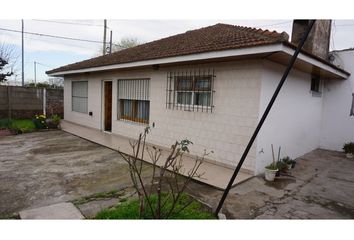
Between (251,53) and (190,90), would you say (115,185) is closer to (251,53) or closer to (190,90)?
(190,90)

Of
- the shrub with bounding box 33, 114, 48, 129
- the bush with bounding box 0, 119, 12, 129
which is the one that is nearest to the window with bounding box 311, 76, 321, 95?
the shrub with bounding box 33, 114, 48, 129

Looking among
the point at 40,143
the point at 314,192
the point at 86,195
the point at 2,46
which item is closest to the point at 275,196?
the point at 314,192

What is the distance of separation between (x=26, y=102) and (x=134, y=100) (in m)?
8.39

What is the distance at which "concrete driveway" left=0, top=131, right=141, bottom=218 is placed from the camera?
155 inches

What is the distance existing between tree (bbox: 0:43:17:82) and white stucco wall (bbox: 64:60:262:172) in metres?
9.85

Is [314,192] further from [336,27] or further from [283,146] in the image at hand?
[336,27]

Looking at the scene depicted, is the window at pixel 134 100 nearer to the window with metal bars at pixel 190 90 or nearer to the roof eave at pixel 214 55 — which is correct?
the roof eave at pixel 214 55

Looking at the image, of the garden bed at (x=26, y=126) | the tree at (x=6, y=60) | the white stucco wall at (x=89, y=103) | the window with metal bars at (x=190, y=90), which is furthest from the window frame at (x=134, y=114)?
the tree at (x=6, y=60)

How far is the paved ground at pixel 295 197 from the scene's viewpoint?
12.2 ft

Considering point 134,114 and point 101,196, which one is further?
point 134,114

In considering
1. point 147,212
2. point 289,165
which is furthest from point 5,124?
point 289,165

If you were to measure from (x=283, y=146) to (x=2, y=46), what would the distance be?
54.3ft

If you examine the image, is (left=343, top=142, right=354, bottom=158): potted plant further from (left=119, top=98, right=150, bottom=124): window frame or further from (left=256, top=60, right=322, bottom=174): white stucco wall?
(left=119, top=98, right=150, bottom=124): window frame

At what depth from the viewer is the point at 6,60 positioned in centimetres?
1381
